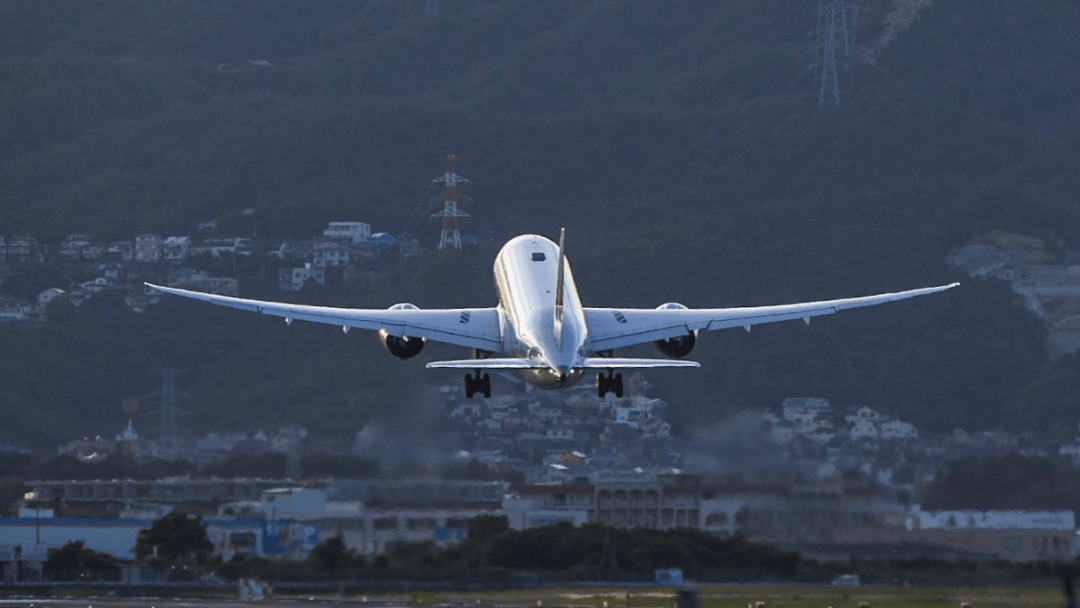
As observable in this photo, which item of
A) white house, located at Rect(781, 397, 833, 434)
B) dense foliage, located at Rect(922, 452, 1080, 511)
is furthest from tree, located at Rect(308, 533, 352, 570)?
white house, located at Rect(781, 397, 833, 434)

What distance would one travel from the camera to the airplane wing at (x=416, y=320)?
293 feet

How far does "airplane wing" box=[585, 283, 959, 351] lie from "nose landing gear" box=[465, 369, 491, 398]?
154 inches

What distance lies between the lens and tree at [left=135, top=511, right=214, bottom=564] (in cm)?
8381

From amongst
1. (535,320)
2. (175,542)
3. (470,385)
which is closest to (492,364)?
(535,320)

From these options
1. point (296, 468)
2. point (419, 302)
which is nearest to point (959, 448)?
point (296, 468)

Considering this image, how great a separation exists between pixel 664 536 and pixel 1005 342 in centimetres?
11144

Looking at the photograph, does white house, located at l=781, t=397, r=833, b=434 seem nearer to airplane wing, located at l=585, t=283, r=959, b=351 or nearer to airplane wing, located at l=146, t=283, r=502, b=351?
airplane wing, located at l=585, t=283, r=959, b=351

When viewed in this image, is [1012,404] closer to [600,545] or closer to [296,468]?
[296,468]

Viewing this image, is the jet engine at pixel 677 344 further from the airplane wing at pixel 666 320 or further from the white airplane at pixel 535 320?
the airplane wing at pixel 666 320

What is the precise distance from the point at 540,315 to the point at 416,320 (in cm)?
535

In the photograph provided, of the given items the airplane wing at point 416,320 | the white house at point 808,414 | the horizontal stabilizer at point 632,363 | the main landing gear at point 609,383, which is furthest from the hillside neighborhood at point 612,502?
the white house at point 808,414

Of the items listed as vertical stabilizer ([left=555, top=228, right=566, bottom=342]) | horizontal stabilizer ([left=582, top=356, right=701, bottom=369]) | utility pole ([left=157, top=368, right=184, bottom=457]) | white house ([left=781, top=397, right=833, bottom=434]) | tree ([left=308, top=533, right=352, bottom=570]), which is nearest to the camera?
horizontal stabilizer ([left=582, top=356, right=701, bottom=369])

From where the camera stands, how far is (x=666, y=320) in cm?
8975

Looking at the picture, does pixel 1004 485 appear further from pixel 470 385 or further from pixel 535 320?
pixel 470 385
